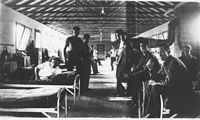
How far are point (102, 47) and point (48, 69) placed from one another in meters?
0.64

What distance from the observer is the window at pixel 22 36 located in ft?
7.25

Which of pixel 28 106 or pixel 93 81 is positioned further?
pixel 93 81

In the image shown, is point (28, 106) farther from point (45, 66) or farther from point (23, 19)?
point (23, 19)

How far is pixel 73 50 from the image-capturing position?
2.19 meters

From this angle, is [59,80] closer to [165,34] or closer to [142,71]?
[142,71]

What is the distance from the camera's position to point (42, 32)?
2.23 meters

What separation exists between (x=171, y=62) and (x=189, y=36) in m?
0.37

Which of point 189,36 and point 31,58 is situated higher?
point 189,36

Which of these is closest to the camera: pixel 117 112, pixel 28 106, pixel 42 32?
pixel 28 106

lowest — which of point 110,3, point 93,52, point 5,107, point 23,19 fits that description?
point 5,107

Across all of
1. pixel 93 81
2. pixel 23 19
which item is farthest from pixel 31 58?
pixel 93 81

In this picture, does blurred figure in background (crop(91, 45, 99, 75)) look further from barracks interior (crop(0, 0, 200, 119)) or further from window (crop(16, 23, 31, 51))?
window (crop(16, 23, 31, 51))

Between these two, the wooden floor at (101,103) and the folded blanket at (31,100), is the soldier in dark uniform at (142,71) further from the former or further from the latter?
the folded blanket at (31,100)

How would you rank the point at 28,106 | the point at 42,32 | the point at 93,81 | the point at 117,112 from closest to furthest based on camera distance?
the point at 28,106
the point at 117,112
the point at 42,32
the point at 93,81
